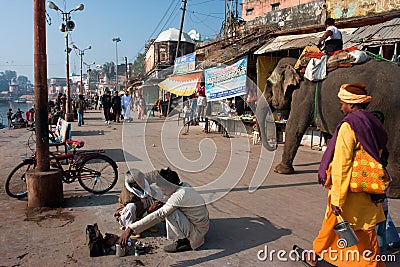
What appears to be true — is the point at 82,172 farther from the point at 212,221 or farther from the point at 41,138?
the point at 212,221

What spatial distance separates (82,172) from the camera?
6.07 m

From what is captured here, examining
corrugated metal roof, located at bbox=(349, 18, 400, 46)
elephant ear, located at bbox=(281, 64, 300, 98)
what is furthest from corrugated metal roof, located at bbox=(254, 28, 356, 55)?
elephant ear, located at bbox=(281, 64, 300, 98)

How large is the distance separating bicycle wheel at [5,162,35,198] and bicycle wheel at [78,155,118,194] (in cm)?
89

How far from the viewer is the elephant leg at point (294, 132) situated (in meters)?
7.26

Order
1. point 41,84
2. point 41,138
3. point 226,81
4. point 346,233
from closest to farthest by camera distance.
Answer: point 346,233
point 41,84
point 41,138
point 226,81

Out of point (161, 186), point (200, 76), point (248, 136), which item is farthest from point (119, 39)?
point (161, 186)

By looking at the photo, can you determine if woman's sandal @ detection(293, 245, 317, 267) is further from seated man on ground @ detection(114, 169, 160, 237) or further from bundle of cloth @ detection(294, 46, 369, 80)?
bundle of cloth @ detection(294, 46, 369, 80)

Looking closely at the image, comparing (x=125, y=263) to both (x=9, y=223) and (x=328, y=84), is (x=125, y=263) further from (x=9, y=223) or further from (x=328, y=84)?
(x=328, y=84)

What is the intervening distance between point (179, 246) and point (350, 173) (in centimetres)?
206

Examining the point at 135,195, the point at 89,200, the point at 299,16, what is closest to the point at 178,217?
the point at 135,195

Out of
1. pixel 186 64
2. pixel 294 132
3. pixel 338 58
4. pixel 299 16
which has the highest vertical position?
pixel 299 16

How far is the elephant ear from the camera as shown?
7.44 m

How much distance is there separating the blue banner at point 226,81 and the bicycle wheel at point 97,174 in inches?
277

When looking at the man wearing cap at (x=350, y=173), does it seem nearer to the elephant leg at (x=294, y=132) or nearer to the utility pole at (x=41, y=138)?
the utility pole at (x=41, y=138)
